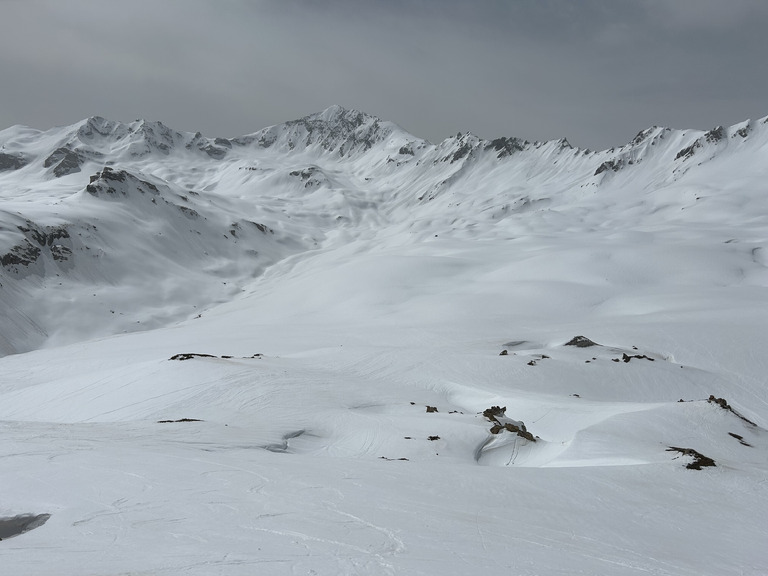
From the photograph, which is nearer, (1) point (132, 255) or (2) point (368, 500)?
(2) point (368, 500)

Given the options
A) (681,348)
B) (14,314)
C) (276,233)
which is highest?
(276,233)

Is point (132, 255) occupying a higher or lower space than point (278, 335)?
higher

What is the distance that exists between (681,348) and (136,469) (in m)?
29.7

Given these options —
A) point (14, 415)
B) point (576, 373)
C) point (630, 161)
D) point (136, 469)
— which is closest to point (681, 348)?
point (576, 373)

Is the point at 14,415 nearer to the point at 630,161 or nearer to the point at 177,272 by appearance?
the point at 177,272

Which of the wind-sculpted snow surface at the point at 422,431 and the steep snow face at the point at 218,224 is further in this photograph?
the steep snow face at the point at 218,224

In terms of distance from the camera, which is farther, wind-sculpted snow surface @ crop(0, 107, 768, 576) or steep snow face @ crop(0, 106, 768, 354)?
steep snow face @ crop(0, 106, 768, 354)

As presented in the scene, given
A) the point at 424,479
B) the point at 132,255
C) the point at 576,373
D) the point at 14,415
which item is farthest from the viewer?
the point at 132,255

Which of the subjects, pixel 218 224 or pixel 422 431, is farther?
pixel 218 224

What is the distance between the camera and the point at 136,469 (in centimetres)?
954

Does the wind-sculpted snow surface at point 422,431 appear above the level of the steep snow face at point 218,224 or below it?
below

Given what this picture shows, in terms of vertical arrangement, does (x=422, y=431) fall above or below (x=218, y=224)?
below

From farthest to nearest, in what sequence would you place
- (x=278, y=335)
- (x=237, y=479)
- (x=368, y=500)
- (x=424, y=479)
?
(x=278, y=335)
(x=424, y=479)
(x=237, y=479)
(x=368, y=500)

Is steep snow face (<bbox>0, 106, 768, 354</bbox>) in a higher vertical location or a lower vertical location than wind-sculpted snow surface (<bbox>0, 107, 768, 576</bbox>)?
higher
